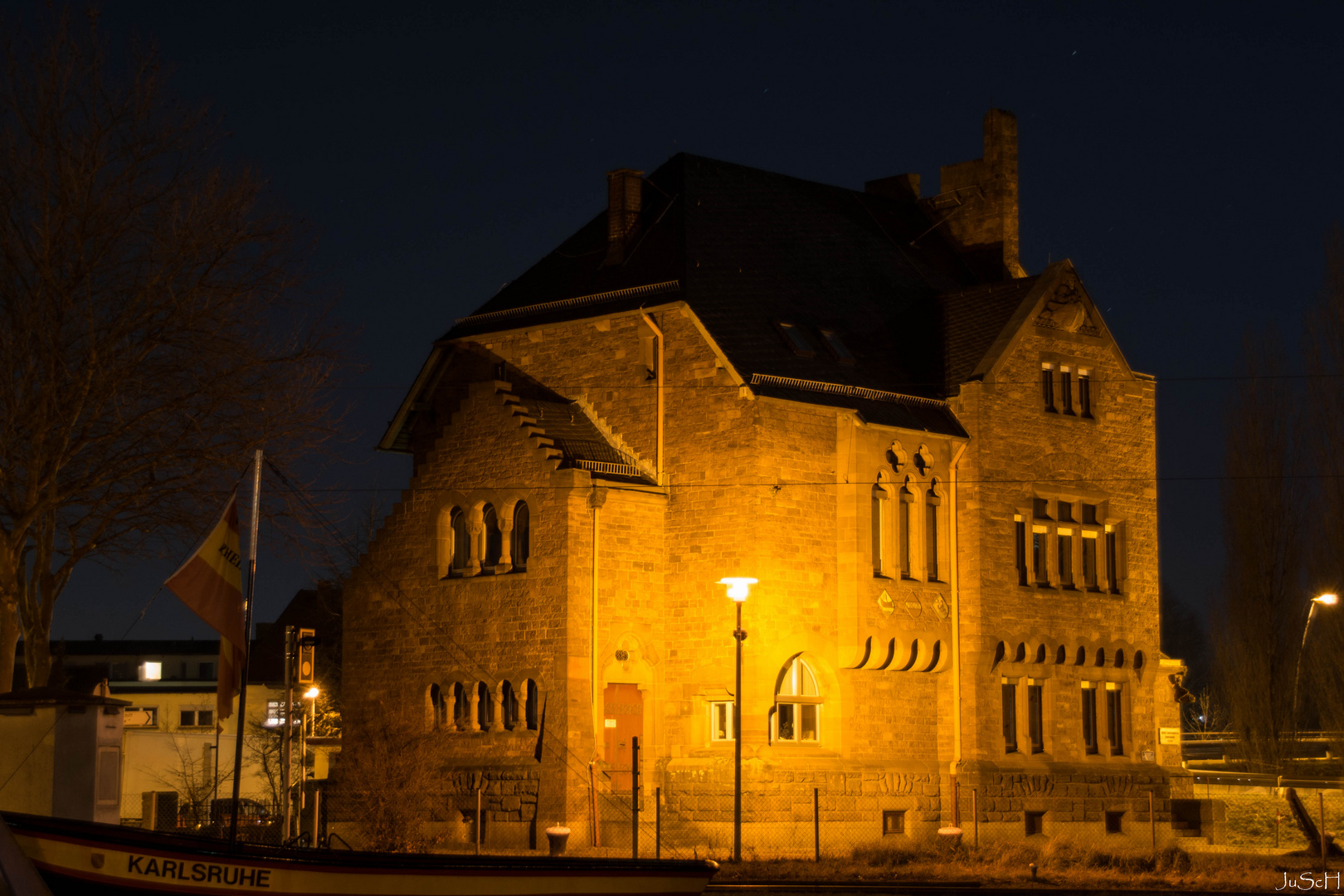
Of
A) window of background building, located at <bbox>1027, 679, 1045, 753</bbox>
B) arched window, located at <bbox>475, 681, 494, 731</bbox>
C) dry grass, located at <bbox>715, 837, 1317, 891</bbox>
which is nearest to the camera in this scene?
dry grass, located at <bbox>715, 837, 1317, 891</bbox>

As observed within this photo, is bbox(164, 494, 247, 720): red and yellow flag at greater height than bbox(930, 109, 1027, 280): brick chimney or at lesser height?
lesser

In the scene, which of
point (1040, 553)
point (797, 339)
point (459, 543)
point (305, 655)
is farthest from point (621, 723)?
point (1040, 553)

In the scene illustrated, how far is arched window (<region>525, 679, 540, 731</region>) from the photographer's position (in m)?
33.2

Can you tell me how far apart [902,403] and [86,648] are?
66750 mm

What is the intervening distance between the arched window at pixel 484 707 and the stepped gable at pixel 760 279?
7818mm

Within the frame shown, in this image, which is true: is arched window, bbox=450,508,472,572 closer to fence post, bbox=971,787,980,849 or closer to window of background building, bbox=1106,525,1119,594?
fence post, bbox=971,787,980,849

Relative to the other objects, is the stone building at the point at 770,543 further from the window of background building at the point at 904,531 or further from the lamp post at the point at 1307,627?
the lamp post at the point at 1307,627

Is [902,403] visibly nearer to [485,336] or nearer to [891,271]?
[891,271]

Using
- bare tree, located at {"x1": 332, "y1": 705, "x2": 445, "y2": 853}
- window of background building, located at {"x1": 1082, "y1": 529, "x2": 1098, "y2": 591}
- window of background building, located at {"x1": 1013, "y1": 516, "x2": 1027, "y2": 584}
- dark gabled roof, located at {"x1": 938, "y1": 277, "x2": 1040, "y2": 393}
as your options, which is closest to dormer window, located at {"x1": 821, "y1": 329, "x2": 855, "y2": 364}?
dark gabled roof, located at {"x1": 938, "y1": 277, "x2": 1040, "y2": 393}

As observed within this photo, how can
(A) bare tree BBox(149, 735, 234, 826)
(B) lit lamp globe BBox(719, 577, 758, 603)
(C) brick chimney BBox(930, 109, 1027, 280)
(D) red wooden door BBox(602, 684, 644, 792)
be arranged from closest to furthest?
(B) lit lamp globe BBox(719, 577, 758, 603), (D) red wooden door BBox(602, 684, 644, 792), (C) brick chimney BBox(930, 109, 1027, 280), (A) bare tree BBox(149, 735, 234, 826)

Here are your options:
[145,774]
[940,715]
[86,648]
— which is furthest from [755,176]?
Result: [86,648]

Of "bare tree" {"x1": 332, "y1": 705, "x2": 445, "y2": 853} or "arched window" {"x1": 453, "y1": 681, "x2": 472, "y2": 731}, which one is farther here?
"arched window" {"x1": 453, "y1": 681, "x2": 472, "y2": 731}

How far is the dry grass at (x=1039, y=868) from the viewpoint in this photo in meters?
25.5

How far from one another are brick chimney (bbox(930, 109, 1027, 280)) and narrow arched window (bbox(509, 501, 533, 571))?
1449cm
